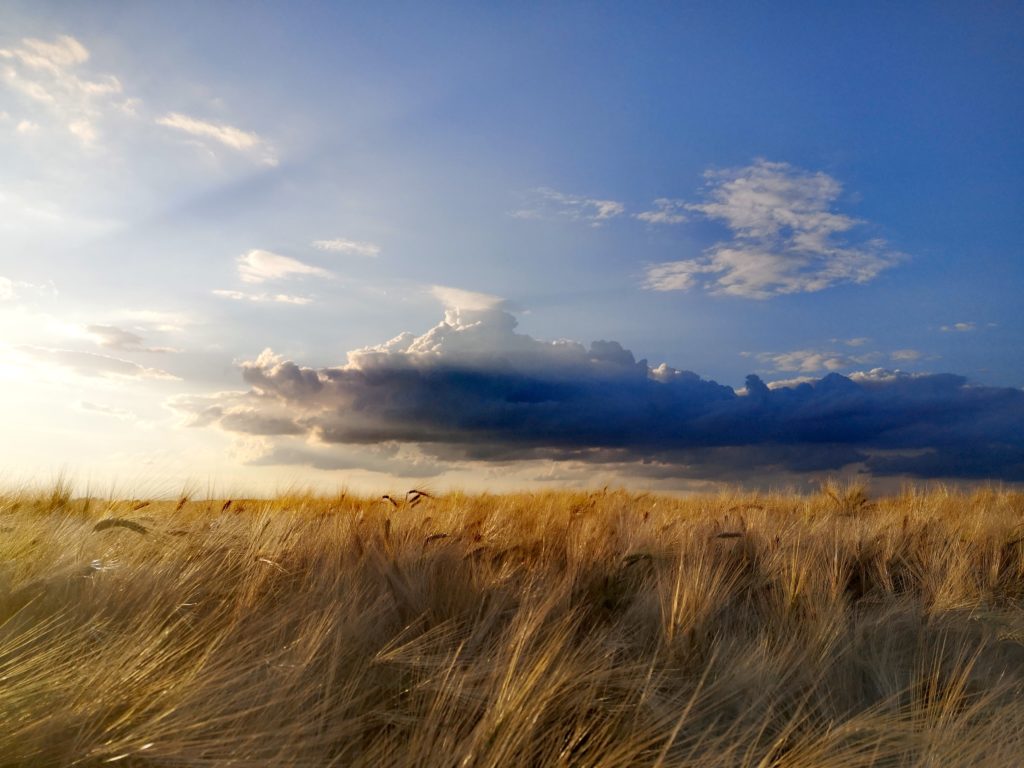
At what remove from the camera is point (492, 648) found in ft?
8.68

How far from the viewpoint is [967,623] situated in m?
3.61

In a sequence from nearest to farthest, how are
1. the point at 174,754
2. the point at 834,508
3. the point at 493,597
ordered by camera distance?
the point at 174,754 < the point at 493,597 < the point at 834,508

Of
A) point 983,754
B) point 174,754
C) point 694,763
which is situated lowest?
point 983,754

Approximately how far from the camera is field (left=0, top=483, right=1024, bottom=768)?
5.75 feet

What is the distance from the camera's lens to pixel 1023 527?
566cm

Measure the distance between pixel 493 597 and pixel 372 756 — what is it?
48.6 inches

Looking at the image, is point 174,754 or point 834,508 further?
point 834,508

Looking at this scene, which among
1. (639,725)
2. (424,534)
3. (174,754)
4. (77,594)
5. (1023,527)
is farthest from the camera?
(1023,527)

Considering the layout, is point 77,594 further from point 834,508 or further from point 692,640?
point 834,508

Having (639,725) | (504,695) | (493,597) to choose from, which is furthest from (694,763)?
(493,597)

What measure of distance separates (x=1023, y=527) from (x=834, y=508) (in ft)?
8.52

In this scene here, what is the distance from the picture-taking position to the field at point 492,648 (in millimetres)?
1754

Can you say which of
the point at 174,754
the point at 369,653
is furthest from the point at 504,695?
the point at 369,653

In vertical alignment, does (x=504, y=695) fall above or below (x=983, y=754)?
A: above
